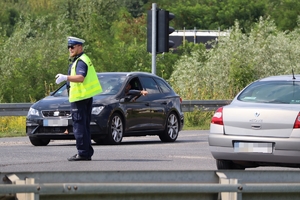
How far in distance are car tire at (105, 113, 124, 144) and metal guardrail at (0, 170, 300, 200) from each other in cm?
1081

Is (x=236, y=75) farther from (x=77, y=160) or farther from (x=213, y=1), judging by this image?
(x=213, y=1)

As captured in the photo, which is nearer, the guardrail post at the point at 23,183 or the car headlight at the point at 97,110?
the guardrail post at the point at 23,183

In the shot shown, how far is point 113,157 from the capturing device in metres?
14.2

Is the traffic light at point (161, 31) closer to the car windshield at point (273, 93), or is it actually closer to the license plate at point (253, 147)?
the car windshield at point (273, 93)

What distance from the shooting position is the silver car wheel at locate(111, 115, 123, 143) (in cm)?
1731

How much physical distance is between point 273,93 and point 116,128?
6.06m

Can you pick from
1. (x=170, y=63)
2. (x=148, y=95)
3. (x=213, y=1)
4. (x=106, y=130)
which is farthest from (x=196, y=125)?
(x=213, y=1)

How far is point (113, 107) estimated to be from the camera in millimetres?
17344

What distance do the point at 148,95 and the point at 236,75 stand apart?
73.8ft

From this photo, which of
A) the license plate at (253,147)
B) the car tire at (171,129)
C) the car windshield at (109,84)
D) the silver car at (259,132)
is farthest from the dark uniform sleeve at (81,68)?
the car tire at (171,129)

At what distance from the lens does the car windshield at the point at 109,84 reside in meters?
18.0

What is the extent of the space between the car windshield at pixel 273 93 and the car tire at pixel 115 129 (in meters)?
5.34

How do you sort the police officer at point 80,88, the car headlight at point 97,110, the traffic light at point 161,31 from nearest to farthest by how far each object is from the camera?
the police officer at point 80,88 → the car headlight at point 97,110 → the traffic light at point 161,31

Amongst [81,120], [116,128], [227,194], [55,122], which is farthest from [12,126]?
[227,194]
